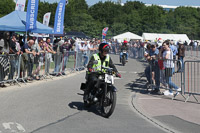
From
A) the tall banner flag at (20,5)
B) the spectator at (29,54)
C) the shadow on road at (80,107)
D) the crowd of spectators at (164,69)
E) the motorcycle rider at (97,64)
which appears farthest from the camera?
the tall banner flag at (20,5)

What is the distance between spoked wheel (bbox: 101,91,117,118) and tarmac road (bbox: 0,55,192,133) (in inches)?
6.3

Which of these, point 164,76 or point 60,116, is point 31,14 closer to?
point 164,76

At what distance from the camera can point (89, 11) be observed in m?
116

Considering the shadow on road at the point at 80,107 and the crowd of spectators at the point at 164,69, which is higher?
the crowd of spectators at the point at 164,69

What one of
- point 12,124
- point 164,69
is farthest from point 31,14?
point 12,124

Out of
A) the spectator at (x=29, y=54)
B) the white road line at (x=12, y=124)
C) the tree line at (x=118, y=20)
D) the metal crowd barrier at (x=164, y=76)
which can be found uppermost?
the tree line at (x=118, y=20)

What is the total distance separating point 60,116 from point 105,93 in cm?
112

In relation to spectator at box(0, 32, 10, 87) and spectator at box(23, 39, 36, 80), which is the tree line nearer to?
spectator at box(23, 39, 36, 80)

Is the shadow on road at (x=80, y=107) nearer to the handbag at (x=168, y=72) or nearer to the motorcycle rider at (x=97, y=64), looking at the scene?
the motorcycle rider at (x=97, y=64)

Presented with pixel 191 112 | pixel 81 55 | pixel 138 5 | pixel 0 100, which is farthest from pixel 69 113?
pixel 138 5

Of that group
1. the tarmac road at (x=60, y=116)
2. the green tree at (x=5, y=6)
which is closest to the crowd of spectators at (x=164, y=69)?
the tarmac road at (x=60, y=116)

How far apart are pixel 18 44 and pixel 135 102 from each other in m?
5.48

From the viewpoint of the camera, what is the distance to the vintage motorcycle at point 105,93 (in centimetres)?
798

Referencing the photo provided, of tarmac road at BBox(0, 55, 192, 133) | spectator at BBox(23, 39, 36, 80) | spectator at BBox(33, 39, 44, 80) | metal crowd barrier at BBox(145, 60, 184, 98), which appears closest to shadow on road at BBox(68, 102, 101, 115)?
tarmac road at BBox(0, 55, 192, 133)
